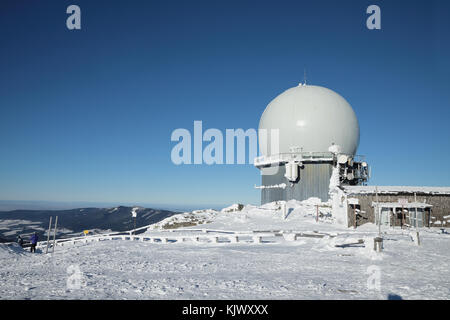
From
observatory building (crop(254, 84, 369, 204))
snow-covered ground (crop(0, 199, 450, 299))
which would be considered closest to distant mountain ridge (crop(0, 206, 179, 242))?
observatory building (crop(254, 84, 369, 204))

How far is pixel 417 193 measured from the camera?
23.6m

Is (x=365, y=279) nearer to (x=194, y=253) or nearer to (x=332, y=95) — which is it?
(x=194, y=253)

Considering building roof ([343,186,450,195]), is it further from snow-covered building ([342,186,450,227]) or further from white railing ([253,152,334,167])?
white railing ([253,152,334,167])

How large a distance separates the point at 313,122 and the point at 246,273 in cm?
2594

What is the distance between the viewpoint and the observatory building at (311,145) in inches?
1246

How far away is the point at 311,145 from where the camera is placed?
32062 mm

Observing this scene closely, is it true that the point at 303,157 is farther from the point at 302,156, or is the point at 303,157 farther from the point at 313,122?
the point at 313,122

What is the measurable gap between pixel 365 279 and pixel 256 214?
22397 mm

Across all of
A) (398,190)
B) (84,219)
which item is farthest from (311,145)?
(84,219)

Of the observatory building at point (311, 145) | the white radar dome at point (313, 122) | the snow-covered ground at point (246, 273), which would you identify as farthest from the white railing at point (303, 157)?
the snow-covered ground at point (246, 273)

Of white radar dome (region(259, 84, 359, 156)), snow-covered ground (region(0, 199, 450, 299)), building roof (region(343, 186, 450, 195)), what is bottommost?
snow-covered ground (region(0, 199, 450, 299))

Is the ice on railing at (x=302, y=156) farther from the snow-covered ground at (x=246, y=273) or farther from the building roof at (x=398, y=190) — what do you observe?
the snow-covered ground at (x=246, y=273)

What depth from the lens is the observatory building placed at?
31.6 metres
